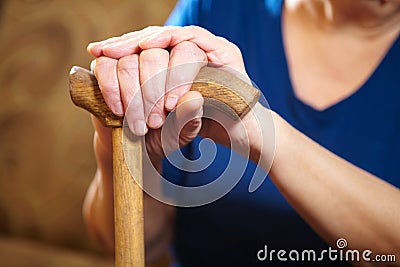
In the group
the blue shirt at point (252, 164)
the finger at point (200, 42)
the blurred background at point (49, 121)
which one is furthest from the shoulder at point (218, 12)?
the blurred background at point (49, 121)

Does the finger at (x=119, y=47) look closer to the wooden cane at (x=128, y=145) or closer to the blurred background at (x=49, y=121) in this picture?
the wooden cane at (x=128, y=145)

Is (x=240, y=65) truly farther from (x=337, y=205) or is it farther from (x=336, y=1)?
(x=336, y=1)

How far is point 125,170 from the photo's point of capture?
53cm

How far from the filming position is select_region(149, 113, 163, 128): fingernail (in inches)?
21.0

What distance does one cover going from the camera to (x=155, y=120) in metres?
0.54

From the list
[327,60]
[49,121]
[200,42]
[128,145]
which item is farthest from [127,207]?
[49,121]

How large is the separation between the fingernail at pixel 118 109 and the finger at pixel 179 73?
39 mm

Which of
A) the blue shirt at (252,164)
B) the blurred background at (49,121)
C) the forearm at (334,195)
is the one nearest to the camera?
the forearm at (334,195)

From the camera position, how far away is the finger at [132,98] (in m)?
0.52

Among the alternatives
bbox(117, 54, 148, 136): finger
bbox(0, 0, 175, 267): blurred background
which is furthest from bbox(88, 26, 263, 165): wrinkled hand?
bbox(0, 0, 175, 267): blurred background

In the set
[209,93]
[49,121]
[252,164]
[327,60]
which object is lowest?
[49,121]

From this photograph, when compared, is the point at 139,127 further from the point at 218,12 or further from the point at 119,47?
the point at 218,12

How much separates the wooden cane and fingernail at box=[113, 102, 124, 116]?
0.03ft

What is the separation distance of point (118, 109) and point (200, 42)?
0.34 ft
